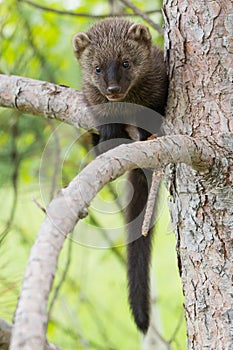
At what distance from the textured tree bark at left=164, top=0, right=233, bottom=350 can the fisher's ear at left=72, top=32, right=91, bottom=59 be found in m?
0.59

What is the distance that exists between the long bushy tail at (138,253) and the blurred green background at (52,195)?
7cm

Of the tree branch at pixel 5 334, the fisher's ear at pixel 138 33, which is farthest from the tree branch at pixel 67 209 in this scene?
the fisher's ear at pixel 138 33

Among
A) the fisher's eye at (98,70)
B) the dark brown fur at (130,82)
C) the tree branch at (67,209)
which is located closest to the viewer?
the tree branch at (67,209)

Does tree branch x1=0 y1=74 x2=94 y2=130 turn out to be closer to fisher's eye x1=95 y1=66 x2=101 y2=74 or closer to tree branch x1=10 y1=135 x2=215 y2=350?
fisher's eye x1=95 y1=66 x2=101 y2=74

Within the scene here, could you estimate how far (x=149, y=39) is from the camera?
7.41ft

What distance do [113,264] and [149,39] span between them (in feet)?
9.19

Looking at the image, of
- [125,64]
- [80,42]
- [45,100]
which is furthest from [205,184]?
[80,42]

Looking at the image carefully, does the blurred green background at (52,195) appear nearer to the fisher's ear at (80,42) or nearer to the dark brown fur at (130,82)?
the dark brown fur at (130,82)

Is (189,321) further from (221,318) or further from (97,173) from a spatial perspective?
(97,173)

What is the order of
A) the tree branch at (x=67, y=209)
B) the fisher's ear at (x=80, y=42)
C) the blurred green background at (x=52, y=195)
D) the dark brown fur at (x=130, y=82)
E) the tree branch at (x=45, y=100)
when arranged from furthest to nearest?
the blurred green background at (x=52, y=195), the fisher's ear at (x=80, y=42), the dark brown fur at (x=130, y=82), the tree branch at (x=45, y=100), the tree branch at (x=67, y=209)

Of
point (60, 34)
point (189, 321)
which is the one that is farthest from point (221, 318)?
point (60, 34)

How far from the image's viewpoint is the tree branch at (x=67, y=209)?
2.83ft

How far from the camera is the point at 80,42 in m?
2.32

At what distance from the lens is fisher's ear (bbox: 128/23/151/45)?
222 cm
